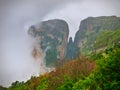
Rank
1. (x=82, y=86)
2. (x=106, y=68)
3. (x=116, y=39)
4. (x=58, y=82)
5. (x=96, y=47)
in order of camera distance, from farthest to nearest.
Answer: (x=96, y=47) → (x=116, y=39) → (x=58, y=82) → (x=82, y=86) → (x=106, y=68)

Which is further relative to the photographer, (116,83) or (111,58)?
(111,58)

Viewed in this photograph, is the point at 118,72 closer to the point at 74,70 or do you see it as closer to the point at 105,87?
the point at 105,87

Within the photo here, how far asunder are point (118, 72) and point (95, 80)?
697 cm

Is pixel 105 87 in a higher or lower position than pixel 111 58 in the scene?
lower

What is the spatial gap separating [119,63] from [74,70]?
33.2 m

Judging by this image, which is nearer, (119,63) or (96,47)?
(119,63)

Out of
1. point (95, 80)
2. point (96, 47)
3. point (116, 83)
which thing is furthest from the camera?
point (96, 47)

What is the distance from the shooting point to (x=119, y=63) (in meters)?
51.3

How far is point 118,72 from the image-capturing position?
50938 mm

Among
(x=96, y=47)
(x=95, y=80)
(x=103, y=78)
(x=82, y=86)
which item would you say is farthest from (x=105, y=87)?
(x=96, y=47)

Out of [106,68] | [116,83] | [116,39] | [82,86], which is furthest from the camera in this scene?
[116,39]

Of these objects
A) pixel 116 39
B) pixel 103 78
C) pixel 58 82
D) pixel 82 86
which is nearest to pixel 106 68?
pixel 103 78

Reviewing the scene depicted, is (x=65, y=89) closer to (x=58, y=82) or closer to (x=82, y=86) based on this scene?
(x=82, y=86)

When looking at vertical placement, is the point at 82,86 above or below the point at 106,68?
below
